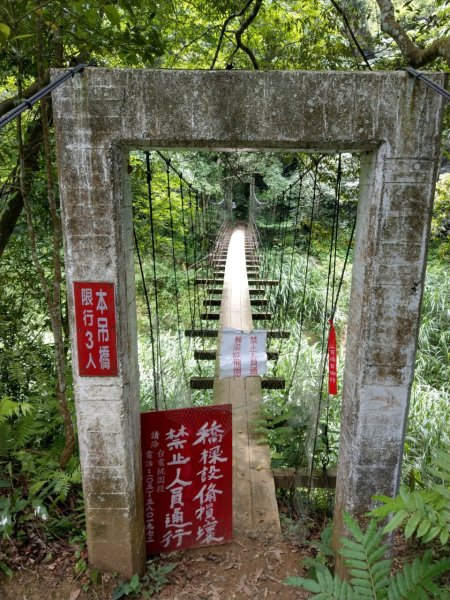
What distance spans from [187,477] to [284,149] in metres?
1.54

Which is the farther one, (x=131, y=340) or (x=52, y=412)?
(x=52, y=412)

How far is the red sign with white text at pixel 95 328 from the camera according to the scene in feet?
5.19

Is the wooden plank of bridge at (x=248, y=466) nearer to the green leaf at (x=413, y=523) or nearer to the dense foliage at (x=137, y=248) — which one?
the dense foliage at (x=137, y=248)

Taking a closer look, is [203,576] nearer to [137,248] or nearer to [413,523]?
[413,523]

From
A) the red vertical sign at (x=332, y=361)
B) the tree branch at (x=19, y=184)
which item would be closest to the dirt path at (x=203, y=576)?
the red vertical sign at (x=332, y=361)

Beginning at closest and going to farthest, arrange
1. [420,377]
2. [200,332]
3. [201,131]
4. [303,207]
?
1. [201,131]
2. [200,332]
3. [420,377]
4. [303,207]

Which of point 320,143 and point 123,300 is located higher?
point 320,143

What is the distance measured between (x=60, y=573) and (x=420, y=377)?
14.0 feet

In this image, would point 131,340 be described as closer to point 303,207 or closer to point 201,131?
point 201,131

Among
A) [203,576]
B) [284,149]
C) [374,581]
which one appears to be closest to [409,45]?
[284,149]

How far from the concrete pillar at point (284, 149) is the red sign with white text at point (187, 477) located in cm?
27

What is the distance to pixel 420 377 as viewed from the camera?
491 centimetres

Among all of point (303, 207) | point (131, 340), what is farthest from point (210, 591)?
point (303, 207)

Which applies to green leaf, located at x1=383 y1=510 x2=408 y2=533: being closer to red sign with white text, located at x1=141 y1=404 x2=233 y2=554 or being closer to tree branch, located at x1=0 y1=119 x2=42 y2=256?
red sign with white text, located at x1=141 y1=404 x2=233 y2=554
